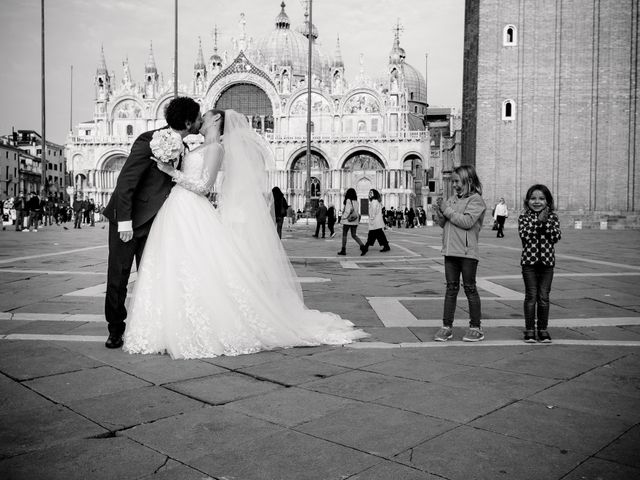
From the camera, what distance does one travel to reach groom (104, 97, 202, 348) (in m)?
4.06

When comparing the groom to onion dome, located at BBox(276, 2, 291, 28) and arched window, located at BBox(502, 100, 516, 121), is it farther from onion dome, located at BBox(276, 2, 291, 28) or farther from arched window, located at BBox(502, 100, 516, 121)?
onion dome, located at BBox(276, 2, 291, 28)

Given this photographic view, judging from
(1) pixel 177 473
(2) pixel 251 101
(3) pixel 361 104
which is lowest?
(1) pixel 177 473

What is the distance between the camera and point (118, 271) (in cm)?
416

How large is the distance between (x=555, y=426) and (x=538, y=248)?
2.10 m

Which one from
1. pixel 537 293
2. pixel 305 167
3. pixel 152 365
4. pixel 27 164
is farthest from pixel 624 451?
pixel 27 164

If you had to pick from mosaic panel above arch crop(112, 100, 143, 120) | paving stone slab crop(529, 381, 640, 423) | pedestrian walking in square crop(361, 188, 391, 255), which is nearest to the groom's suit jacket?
paving stone slab crop(529, 381, 640, 423)

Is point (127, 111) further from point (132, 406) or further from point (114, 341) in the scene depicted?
point (132, 406)

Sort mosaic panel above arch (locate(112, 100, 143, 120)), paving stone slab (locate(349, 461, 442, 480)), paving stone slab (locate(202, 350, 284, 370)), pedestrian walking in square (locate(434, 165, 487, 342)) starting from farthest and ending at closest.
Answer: mosaic panel above arch (locate(112, 100, 143, 120)), pedestrian walking in square (locate(434, 165, 487, 342)), paving stone slab (locate(202, 350, 284, 370)), paving stone slab (locate(349, 461, 442, 480))

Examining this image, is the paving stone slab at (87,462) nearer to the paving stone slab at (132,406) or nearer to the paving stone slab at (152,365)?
the paving stone slab at (132,406)

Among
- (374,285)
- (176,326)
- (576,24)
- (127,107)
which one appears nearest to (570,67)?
(576,24)

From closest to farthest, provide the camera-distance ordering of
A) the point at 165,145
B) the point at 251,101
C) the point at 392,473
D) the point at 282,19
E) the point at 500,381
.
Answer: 1. the point at 392,473
2. the point at 500,381
3. the point at 165,145
4. the point at 251,101
5. the point at 282,19

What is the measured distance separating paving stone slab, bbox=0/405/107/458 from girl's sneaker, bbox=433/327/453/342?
2.49 metres

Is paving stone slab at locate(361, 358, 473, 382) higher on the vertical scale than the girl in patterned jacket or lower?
lower

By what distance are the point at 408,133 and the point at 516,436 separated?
51435mm
